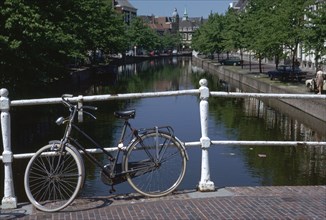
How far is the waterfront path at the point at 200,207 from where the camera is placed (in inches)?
228

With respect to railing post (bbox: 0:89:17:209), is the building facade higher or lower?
higher

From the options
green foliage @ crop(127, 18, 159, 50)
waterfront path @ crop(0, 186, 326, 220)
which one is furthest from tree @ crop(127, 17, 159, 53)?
waterfront path @ crop(0, 186, 326, 220)

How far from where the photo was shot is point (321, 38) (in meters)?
32.1

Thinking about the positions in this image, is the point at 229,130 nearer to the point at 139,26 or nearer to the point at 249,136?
the point at 249,136

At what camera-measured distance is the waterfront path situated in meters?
5.79

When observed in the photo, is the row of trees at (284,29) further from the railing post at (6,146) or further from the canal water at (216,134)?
the railing post at (6,146)

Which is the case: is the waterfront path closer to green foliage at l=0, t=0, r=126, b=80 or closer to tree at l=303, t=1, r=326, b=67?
green foliage at l=0, t=0, r=126, b=80

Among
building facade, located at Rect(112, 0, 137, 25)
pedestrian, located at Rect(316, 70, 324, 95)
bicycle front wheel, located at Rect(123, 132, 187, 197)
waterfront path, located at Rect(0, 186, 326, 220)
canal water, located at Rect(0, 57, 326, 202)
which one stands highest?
building facade, located at Rect(112, 0, 137, 25)

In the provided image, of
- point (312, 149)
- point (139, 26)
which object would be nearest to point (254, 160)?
point (312, 149)

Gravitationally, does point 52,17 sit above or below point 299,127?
above

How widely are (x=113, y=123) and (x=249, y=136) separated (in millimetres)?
7425

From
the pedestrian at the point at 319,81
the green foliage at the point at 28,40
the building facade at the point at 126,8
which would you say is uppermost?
the building facade at the point at 126,8

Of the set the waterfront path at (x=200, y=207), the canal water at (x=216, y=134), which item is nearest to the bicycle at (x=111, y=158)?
the waterfront path at (x=200, y=207)

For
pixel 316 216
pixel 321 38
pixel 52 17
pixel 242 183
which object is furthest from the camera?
pixel 321 38
